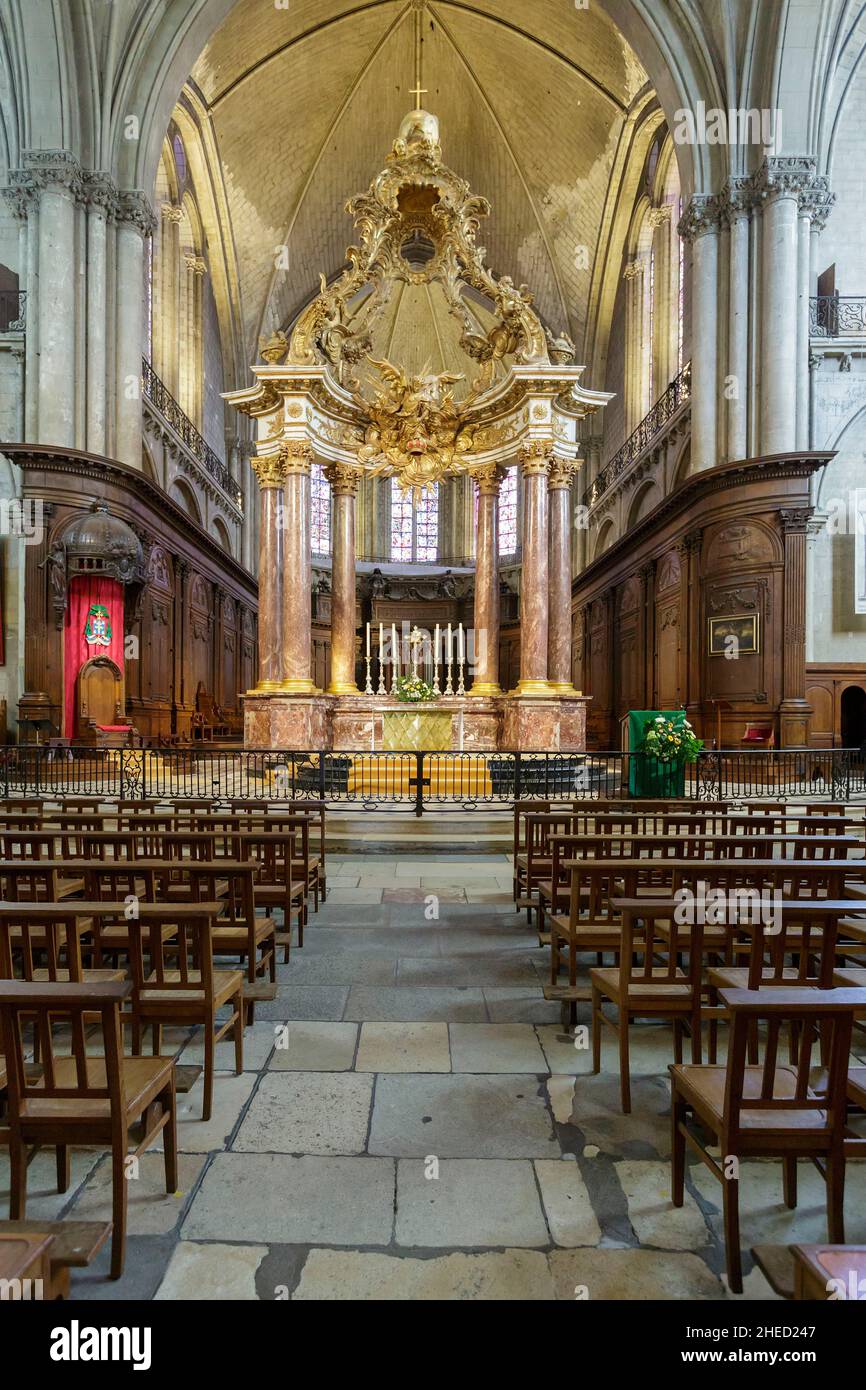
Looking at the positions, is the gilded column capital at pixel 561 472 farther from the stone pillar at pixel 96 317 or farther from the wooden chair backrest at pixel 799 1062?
the wooden chair backrest at pixel 799 1062

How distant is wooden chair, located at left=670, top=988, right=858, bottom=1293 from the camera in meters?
2.09

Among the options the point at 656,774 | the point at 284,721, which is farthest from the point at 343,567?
the point at 656,774

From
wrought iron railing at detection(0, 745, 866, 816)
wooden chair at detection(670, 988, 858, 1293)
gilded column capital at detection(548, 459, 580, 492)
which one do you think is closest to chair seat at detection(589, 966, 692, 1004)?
wooden chair at detection(670, 988, 858, 1293)

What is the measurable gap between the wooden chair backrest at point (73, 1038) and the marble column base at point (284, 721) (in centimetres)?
1219

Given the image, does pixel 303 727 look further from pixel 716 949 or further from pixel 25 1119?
pixel 25 1119

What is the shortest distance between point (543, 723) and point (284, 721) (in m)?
5.15

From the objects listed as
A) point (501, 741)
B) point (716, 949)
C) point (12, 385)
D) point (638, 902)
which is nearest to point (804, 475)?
point (501, 741)

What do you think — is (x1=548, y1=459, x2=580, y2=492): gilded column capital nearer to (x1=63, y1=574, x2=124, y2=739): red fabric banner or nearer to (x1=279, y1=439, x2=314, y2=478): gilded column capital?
(x1=279, y1=439, x2=314, y2=478): gilded column capital

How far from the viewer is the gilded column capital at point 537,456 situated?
1547cm

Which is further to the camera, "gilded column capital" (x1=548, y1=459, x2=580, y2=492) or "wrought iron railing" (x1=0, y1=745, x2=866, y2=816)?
"gilded column capital" (x1=548, y1=459, x2=580, y2=492)

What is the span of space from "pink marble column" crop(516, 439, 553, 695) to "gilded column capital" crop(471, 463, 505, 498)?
3.77 ft

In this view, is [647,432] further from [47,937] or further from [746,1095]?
[47,937]

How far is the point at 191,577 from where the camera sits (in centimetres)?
2083

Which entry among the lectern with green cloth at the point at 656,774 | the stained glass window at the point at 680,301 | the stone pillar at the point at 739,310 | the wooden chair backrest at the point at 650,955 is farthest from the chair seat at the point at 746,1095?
the stained glass window at the point at 680,301
